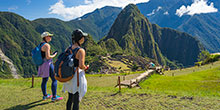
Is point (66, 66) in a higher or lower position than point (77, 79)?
higher

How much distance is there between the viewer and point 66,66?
4453 millimetres

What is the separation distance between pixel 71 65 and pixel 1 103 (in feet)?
16.6

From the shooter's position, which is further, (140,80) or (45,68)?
(140,80)

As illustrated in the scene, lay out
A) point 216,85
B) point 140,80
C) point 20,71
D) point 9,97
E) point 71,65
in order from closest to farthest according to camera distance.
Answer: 1. point 71,65
2. point 9,97
3. point 216,85
4. point 140,80
5. point 20,71

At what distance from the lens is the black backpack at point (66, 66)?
4441 millimetres

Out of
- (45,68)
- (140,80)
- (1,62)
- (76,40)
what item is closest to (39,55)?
(45,68)

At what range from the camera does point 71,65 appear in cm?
444

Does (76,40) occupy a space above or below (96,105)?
above

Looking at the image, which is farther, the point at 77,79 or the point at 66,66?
the point at 77,79

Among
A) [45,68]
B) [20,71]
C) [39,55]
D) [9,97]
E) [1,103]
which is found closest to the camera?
[39,55]

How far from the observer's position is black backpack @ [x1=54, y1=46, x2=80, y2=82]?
4.44 meters

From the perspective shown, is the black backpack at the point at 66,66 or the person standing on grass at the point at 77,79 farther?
the person standing on grass at the point at 77,79

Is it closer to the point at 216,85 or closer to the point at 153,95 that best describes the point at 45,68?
the point at 153,95

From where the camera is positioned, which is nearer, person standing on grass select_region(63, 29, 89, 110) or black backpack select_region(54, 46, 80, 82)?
black backpack select_region(54, 46, 80, 82)
